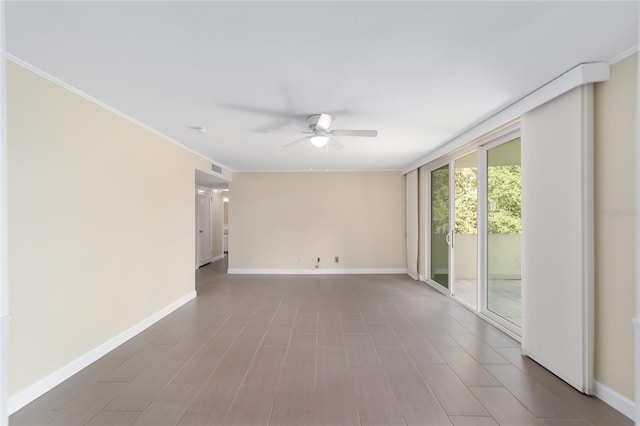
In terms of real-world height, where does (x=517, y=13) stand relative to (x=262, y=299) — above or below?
above

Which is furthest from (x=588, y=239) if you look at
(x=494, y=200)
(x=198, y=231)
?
(x=198, y=231)

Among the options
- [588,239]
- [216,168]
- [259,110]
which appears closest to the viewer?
[588,239]

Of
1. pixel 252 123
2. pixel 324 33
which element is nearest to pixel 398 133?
pixel 252 123

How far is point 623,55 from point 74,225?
4464 millimetres

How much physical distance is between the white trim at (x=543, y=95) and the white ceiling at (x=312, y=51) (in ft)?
0.22

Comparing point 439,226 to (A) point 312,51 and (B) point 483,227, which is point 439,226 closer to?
(B) point 483,227

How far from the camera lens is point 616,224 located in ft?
6.15

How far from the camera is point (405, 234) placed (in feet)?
20.9

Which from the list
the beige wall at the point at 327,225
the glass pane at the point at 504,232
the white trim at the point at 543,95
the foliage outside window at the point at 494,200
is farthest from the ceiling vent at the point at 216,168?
the glass pane at the point at 504,232

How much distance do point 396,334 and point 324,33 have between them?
3.05 m

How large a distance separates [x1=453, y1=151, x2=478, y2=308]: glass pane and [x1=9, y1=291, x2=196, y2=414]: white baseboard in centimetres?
453

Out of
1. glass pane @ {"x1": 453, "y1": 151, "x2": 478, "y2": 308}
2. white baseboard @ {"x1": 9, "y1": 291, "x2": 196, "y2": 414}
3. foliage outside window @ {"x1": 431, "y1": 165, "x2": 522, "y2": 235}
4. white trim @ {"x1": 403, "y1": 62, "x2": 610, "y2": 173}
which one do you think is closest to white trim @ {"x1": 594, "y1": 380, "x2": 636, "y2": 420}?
foliage outside window @ {"x1": 431, "y1": 165, "x2": 522, "y2": 235}

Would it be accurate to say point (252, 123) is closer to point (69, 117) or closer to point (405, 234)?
point (69, 117)

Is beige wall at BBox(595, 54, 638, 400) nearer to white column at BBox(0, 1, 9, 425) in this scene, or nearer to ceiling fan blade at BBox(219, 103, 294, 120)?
ceiling fan blade at BBox(219, 103, 294, 120)
